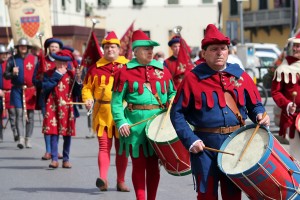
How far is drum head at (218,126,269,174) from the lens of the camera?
24.3 feet

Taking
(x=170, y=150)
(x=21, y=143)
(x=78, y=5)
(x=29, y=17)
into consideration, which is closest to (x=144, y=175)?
(x=170, y=150)

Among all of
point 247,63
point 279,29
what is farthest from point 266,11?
point 247,63

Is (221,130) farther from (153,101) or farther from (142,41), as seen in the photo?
(142,41)

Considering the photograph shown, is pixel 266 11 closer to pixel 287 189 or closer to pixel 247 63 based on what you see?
pixel 247 63

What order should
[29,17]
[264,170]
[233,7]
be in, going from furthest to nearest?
[233,7] → [29,17] → [264,170]

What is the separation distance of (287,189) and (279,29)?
72.6 metres

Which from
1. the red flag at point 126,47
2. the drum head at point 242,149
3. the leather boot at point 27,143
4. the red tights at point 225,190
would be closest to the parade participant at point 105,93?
the red flag at point 126,47

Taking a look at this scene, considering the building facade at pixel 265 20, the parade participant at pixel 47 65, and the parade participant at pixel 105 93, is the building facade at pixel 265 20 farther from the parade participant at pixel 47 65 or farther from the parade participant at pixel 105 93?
the parade participant at pixel 105 93

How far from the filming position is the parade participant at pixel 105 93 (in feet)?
38.5

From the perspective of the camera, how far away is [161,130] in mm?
9500

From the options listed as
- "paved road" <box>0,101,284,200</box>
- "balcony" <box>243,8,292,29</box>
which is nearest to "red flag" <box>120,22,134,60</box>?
"paved road" <box>0,101,284,200</box>

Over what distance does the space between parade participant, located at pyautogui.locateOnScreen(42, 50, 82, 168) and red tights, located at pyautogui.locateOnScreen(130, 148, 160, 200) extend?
13.2 ft

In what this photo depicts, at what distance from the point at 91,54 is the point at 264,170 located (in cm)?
594

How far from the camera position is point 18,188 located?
12.4 m
